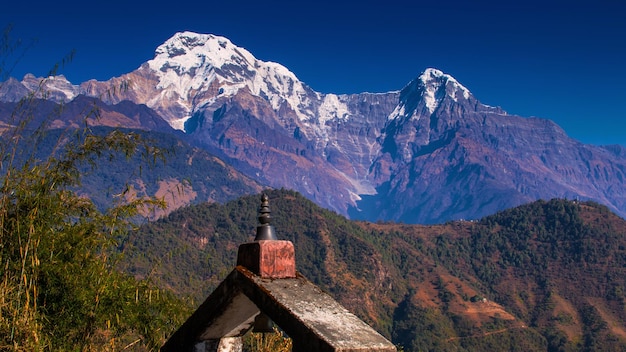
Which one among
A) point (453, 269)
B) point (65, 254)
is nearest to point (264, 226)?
point (65, 254)

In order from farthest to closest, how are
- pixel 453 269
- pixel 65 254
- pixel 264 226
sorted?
pixel 453 269
pixel 65 254
pixel 264 226

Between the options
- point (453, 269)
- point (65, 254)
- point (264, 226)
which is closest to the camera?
point (264, 226)

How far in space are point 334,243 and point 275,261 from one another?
152105mm

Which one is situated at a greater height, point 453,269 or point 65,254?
point 453,269

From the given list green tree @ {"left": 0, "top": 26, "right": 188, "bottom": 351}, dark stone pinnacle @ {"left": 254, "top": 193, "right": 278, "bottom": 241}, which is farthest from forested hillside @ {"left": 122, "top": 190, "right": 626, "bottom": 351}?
dark stone pinnacle @ {"left": 254, "top": 193, "right": 278, "bottom": 241}

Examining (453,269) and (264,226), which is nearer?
(264,226)

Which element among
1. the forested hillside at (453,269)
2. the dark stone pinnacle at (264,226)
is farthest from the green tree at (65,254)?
the forested hillside at (453,269)

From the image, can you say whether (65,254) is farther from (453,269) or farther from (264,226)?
(453,269)

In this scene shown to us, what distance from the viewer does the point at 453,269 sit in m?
175

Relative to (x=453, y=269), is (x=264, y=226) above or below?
below

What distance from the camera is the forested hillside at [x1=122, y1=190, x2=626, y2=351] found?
12469cm

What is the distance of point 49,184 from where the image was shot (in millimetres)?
7145

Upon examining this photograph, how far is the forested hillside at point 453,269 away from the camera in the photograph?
125 meters

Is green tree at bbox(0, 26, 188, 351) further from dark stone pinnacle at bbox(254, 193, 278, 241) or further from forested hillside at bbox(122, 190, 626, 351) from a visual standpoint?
forested hillside at bbox(122, 190, 626, 351)
